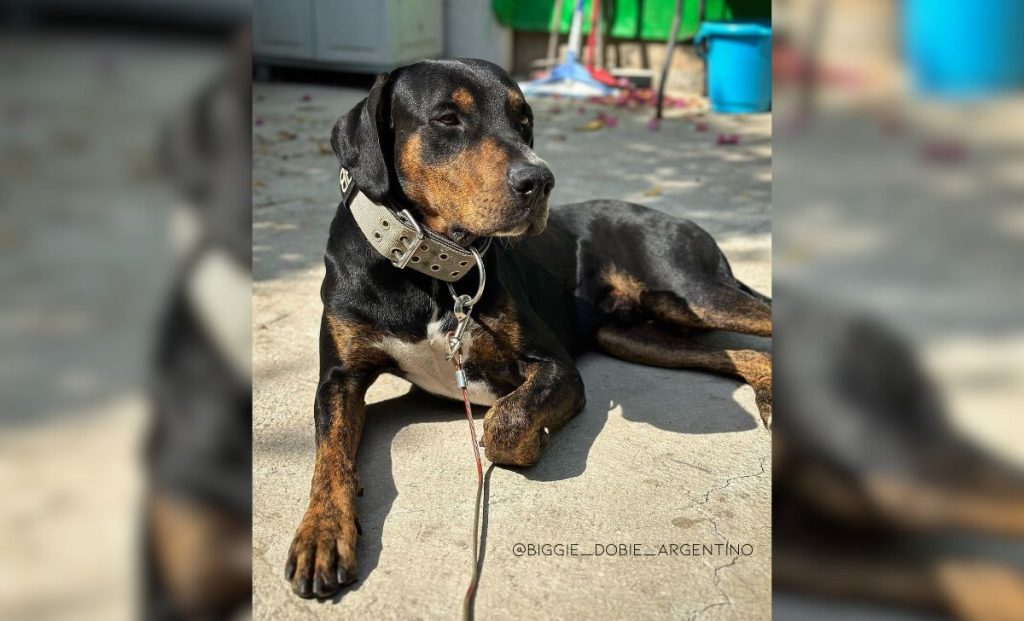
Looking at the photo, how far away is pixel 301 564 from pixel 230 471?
1781mm

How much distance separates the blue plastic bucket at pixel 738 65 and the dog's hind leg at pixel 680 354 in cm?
591

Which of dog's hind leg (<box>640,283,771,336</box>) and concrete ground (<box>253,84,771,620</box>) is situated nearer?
concrete ground (<box>253,84,771,620</box>)

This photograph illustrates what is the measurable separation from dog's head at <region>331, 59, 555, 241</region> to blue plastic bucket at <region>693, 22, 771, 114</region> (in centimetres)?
682

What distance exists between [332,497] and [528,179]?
110 centimetres

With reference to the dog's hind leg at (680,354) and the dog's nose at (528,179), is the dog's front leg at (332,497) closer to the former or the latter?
the dog's nose at (528,179)

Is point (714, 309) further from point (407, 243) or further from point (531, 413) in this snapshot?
point (407, 243)

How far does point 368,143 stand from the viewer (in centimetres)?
288

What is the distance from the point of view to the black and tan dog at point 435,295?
A: 2.76 meters

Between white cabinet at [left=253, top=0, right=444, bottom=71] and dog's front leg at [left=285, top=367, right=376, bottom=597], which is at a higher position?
white cabinet at [left=253, top=0, right=444, bottom=71]

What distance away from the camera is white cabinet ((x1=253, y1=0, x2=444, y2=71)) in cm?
1032

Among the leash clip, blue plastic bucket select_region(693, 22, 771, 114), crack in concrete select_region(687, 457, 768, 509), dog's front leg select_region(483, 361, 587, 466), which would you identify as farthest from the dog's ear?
blue plastic bucket select_region(693, 22, 771, 114)


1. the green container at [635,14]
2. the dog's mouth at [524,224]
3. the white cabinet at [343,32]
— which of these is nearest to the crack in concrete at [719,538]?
the dog's mouth at [524,224]

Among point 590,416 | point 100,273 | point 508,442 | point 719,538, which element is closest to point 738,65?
point 590,416

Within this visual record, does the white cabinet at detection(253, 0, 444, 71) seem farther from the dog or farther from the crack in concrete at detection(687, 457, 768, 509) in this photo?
the dog
